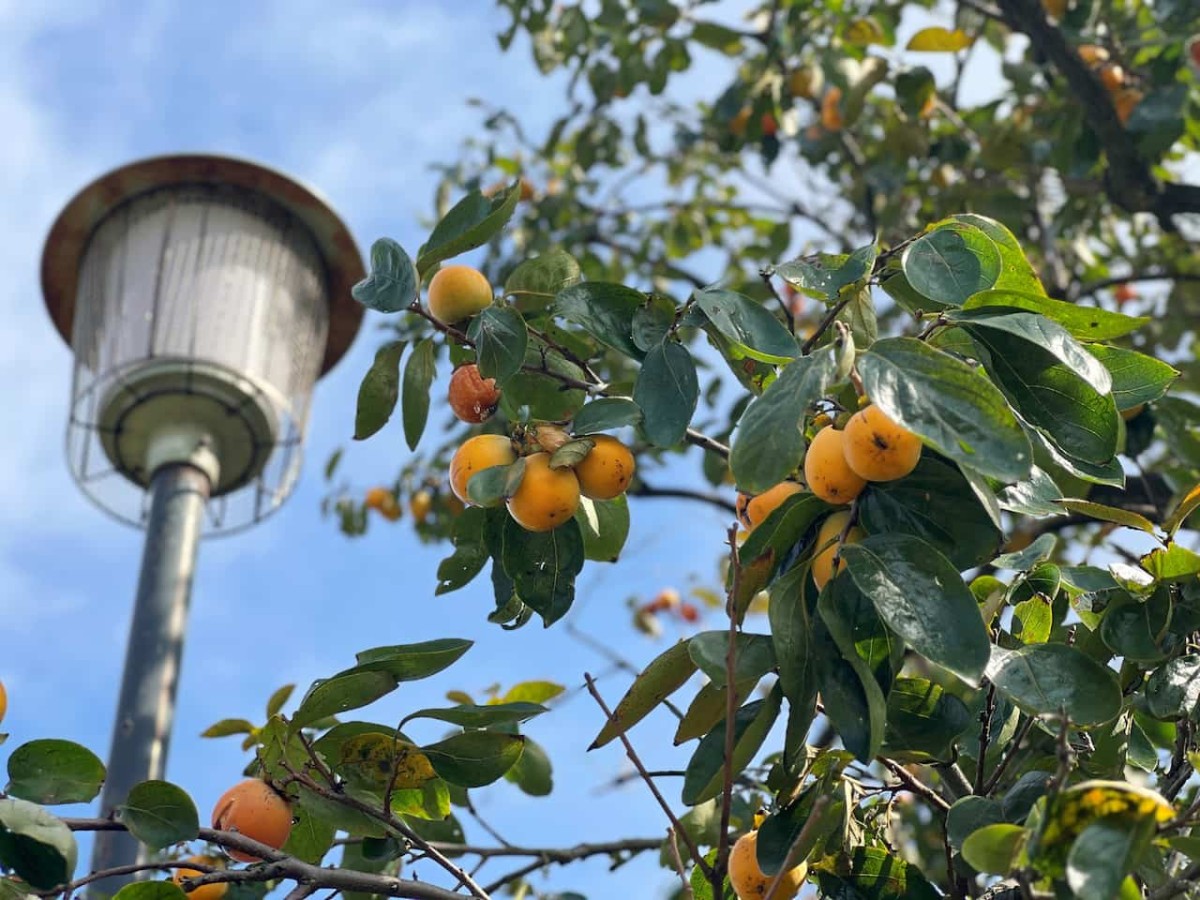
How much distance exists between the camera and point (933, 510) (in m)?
1.21

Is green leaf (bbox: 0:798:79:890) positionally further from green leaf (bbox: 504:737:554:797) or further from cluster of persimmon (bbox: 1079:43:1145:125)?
cluster of persimmon (bbox: 1079:43:1145:125)

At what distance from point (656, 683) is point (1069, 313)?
54 centimetres

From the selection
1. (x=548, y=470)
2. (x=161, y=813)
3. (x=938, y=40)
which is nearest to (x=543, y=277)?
(x=548, y=470)

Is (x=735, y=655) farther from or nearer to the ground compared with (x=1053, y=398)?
nearer to the ground

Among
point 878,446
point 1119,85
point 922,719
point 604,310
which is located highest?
point 1119,85

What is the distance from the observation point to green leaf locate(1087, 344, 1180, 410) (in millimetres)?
1271

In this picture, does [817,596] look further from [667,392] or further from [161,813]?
[161,813]

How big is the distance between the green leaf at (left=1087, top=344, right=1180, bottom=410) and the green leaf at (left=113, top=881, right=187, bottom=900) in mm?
970

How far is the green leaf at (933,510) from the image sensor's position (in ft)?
3.93

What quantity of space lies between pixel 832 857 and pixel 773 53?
2602mm

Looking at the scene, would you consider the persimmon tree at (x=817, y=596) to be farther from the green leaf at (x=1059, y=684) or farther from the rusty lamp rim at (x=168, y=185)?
the rusty lamp rim at (x=168, y=185)

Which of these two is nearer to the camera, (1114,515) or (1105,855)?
(1105,855)

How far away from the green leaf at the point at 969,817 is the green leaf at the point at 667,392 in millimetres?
441

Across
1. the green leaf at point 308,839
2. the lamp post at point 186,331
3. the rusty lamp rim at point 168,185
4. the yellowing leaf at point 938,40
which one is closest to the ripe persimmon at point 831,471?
the green leaf at point 308,839
